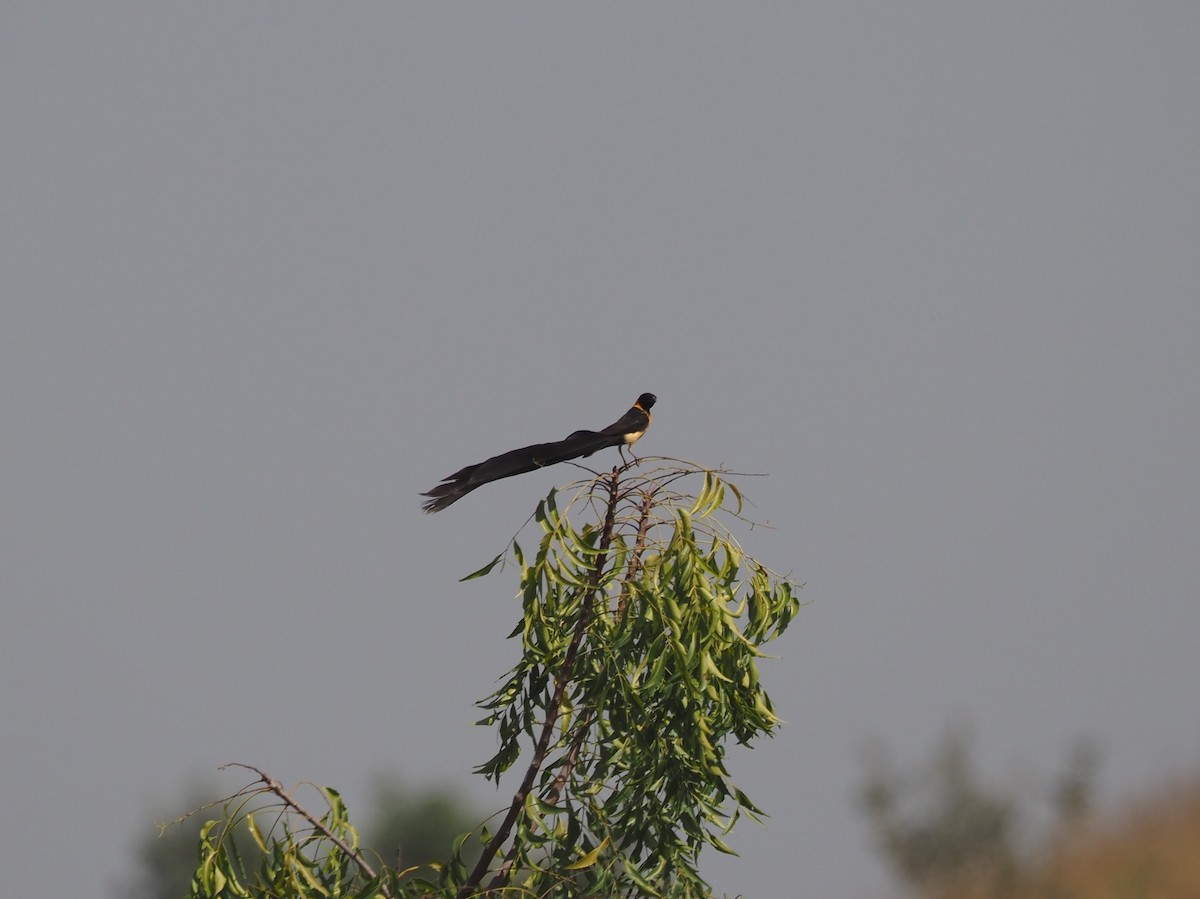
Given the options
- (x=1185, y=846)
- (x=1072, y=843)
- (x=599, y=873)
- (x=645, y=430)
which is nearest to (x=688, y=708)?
(x=599, y=873)

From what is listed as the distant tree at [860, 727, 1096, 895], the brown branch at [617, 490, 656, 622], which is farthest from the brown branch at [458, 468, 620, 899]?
the distant tree at [860, 727, 1096, 895]

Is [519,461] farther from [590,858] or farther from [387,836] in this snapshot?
[387,836]

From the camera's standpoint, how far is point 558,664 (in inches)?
327

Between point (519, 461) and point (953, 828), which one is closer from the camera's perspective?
point (519, 461)

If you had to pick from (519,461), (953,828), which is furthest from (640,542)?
(953,828)

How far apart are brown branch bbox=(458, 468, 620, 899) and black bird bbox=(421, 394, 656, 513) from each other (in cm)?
29

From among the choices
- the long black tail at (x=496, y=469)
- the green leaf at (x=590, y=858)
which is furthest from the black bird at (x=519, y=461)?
the green leaf at (x=590, y=858)

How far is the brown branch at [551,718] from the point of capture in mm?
8031

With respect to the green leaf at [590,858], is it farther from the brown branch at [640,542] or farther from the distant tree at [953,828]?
the distant tree at [953,828]

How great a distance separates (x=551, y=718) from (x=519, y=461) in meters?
1.50

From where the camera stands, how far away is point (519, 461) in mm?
7891

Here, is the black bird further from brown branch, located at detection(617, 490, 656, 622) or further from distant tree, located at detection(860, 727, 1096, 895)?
distant tree, located at detection(860, 727, 1096, 895)

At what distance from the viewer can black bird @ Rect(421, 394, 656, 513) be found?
777 cm

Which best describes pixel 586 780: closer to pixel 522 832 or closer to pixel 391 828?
pixel 522 832
